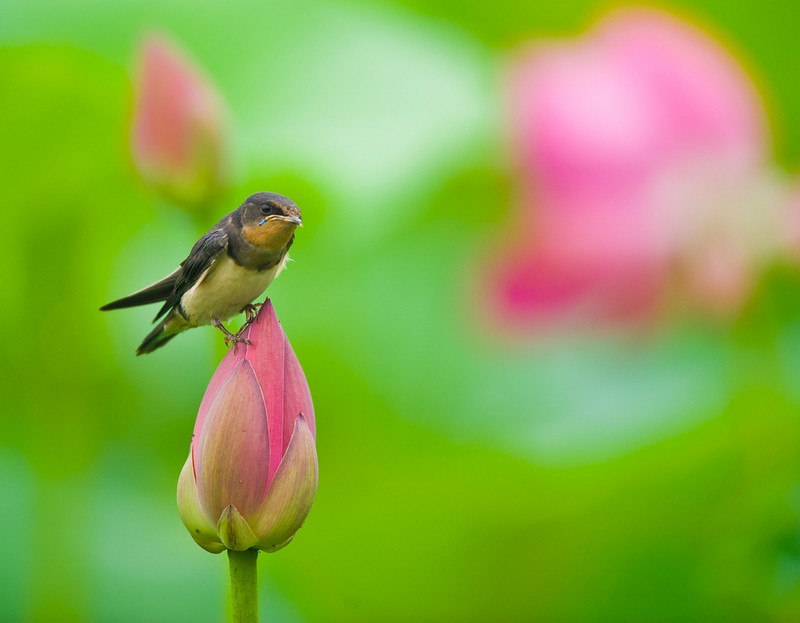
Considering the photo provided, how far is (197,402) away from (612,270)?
36 centimetres

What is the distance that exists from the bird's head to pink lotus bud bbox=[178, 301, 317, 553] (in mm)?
114

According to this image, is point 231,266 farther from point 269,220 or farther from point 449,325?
point 449,325

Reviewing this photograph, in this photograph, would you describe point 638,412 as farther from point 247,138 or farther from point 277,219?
point 277,219

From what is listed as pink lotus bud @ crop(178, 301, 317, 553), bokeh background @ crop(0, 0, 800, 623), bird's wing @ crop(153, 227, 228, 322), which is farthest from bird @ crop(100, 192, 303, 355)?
bokeh background @ crop(0, 0, 800, 623)

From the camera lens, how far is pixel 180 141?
21.4 inches

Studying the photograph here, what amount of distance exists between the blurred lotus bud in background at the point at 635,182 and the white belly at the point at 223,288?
42 cm

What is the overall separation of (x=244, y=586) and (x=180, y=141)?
35 centimetres

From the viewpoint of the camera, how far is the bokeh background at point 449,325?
797mm

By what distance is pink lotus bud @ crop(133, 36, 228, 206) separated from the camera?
54 centimetres

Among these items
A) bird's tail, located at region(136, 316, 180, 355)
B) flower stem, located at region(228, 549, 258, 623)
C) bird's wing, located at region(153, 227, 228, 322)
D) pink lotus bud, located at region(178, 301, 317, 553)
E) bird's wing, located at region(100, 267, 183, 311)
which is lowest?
flower stem, located at region(228, 549, 258, 623)

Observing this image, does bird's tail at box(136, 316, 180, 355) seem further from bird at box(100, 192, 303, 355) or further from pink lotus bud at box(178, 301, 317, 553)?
pink lotus bud at box(178, 301, 317, 553)

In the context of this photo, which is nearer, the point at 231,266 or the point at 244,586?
the point at 244,586

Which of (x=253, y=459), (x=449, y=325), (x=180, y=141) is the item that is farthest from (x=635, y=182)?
(x=253, y=459)

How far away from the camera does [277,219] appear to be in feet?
1.24
